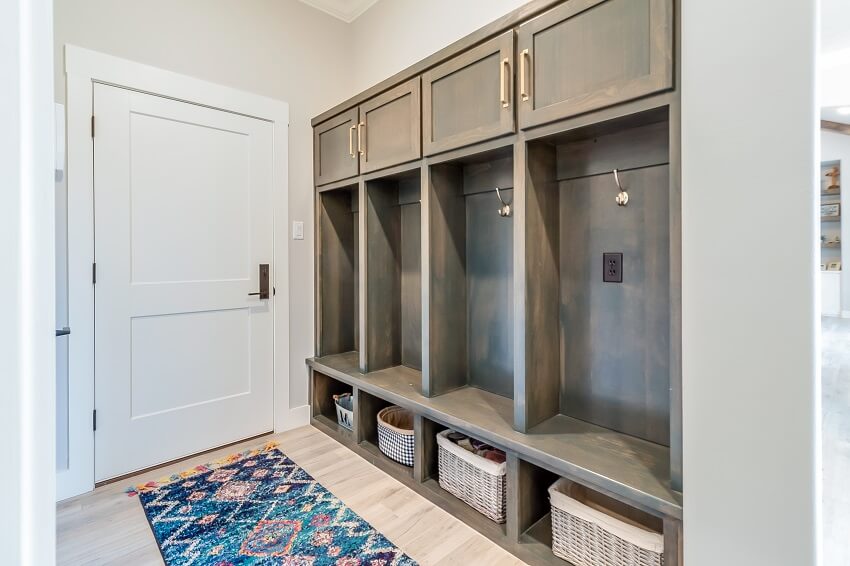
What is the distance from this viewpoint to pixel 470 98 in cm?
190

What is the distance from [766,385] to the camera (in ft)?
3.55

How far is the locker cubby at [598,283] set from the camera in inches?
64.1

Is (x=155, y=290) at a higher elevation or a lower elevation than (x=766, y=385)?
higher

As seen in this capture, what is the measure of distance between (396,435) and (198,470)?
1.11 m

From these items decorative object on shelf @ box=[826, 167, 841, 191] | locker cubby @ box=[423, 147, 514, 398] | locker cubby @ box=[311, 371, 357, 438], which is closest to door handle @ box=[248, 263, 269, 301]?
locker cubby @ box=[311, 371, 357, 438]

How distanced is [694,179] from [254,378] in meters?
2.60

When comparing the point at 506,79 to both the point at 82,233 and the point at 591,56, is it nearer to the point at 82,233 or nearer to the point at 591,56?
the point at 591,56

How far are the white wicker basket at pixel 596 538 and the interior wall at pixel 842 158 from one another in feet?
15.5

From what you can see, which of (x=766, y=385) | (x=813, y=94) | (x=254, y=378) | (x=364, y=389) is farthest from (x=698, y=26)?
(x=254, y=378)

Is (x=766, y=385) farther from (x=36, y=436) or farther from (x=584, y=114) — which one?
(x=36, y=436)

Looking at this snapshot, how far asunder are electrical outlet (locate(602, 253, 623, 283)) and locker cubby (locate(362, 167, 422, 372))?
1164mm

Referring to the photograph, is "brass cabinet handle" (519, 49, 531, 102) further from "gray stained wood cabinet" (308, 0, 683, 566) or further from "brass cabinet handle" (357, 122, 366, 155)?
"brass cabinet handle" (357, 122, 366, 155)

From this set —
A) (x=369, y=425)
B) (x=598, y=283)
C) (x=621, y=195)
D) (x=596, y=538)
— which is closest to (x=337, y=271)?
(x=369, y=425)

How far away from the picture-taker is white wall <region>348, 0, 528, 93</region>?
2.37 metres
